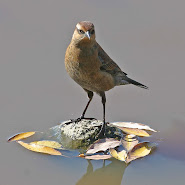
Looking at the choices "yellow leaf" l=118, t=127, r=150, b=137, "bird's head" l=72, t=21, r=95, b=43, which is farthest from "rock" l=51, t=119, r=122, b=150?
"bird's head" l=72, t=21, r=95, b=43

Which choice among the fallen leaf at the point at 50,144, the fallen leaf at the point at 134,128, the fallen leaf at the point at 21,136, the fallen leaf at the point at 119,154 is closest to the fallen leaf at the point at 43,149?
the fallen leaf at the point at 50,144

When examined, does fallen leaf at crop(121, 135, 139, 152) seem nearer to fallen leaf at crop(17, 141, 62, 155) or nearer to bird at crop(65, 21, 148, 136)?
bird at crop(65, 21, 148, 136)

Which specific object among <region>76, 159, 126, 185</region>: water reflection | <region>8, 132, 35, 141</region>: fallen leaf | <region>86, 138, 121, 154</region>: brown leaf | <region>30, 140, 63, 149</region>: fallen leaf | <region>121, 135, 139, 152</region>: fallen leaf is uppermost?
<region>8, 132, 35, 141</region>: fallen leaf

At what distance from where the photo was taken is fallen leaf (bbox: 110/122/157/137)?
5.89 m

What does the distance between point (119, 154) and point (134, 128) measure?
0.67 metres

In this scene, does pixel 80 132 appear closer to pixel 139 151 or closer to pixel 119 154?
pixel 119 154

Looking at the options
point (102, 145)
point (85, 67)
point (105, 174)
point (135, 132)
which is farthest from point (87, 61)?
point (105, 174)

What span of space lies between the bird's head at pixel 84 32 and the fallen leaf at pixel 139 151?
1.40 meters

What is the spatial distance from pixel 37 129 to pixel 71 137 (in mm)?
455

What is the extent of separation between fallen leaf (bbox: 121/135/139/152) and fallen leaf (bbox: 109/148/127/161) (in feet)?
0.25

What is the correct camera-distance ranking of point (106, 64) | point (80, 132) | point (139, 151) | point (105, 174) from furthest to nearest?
point (106, 64), point (80, 132), point (139, 151), point (105, 174)

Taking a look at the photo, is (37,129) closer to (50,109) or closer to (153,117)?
(50,109)

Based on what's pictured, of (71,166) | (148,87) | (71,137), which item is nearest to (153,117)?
(148,87)

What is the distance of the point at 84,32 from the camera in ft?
17.6
